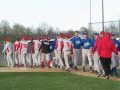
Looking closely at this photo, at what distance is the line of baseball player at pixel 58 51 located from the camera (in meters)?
20.8

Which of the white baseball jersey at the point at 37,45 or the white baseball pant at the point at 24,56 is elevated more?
the white baseball jersey at the point at 37,45

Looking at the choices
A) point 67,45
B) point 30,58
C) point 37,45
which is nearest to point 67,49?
point 67,45

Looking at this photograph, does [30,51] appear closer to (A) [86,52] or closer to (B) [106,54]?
Answer: (A) [86,52]

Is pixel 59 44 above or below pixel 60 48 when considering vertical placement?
above

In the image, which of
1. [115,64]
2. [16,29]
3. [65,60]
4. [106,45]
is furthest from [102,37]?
[16,29]

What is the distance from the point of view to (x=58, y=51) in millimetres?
22922

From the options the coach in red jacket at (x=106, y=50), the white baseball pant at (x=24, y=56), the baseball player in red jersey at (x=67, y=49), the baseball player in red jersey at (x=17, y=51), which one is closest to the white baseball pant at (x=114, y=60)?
the coach in red jacket at (x=106, y=50)

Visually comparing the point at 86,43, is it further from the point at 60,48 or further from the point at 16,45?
the point at 16,45

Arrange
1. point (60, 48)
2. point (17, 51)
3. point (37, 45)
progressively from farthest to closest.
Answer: point (17, 51) < point (37, 45) < point (60, 48)

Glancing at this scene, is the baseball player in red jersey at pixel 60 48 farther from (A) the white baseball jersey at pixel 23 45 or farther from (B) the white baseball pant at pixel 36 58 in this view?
(A) the white baseball jersey at pixel 23 45

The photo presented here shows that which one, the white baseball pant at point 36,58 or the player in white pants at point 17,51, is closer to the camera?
the white baseball pant at point 36,58

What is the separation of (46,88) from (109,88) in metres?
Result: 2.19

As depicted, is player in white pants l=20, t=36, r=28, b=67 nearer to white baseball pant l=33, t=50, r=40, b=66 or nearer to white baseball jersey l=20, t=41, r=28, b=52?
white baseball jersey l=20, t=41, r=28, b=52

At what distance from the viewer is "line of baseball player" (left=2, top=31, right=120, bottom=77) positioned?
2075cm
